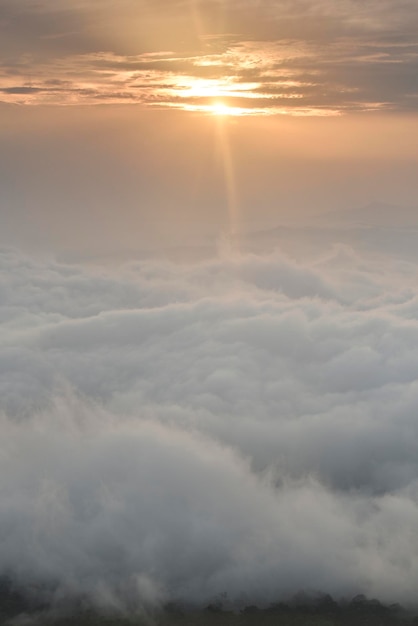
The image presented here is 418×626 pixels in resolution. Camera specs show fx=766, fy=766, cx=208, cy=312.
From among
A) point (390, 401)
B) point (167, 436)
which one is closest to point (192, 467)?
point (167, 436)

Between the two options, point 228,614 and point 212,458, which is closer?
point 228,614

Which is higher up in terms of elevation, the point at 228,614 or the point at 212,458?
the point at 212,458

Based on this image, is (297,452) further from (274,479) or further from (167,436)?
(167,436)

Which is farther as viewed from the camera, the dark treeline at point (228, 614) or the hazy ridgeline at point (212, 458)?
the hazy ridgeline at point (212, 458)

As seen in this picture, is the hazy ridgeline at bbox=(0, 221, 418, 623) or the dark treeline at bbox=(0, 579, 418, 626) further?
the hazy ridgeline at bbox=(0, 221, 418, 623)

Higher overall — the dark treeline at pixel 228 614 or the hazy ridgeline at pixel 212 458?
the hazy ridgeline at pixel 212 458
